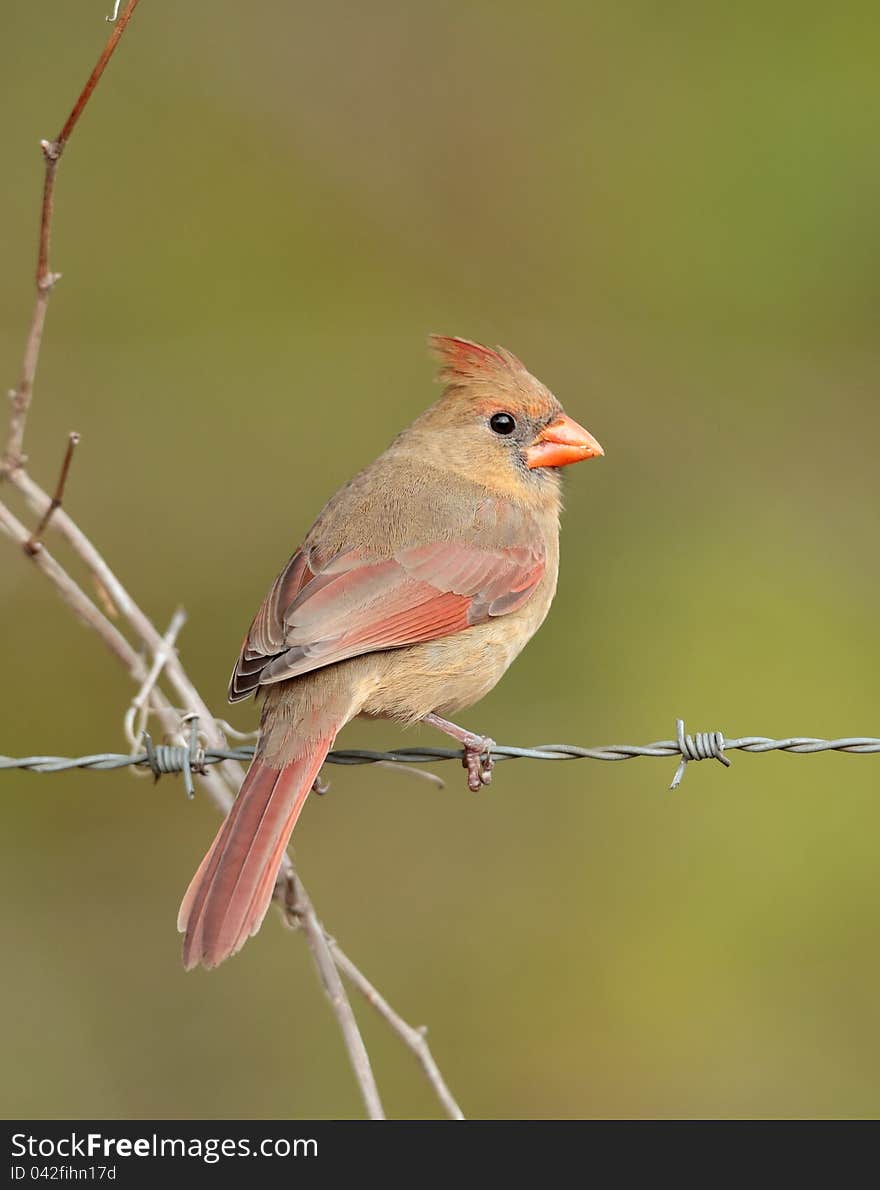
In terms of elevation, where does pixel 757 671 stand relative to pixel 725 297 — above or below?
below

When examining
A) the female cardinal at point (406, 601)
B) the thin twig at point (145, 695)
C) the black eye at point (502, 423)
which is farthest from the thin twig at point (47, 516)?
the black eye at point (502, 423)

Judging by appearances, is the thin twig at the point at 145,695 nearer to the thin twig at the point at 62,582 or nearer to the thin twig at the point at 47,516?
the thin twig at the point at 62,582

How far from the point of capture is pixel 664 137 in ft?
28.0

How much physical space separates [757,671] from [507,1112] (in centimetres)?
201

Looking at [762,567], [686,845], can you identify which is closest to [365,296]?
[762,567]

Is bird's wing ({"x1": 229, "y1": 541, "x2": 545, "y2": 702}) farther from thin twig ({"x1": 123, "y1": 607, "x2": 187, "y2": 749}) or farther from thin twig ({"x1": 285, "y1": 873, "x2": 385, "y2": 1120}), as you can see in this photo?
thin twig ({"x1": 285, "y1": 873, "x2": 385, "y2": 1120})

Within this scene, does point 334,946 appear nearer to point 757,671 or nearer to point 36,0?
point 757,671

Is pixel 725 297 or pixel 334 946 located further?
pixel 725 297

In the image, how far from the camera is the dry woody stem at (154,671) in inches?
148

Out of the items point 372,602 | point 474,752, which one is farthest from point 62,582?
point 474,752

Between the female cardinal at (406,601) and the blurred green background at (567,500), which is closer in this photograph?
the female cardinal at (406,601)

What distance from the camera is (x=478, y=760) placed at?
4074 millimetres

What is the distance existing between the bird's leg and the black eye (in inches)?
36.6

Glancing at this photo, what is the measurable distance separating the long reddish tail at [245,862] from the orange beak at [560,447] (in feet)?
4.09
